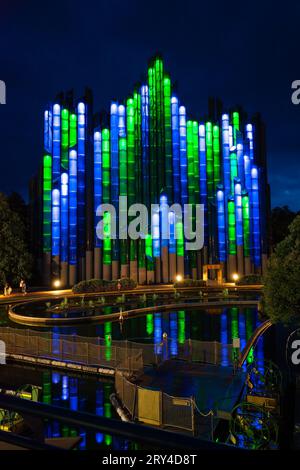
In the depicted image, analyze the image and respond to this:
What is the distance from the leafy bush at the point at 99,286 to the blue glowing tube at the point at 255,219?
26.7 metres

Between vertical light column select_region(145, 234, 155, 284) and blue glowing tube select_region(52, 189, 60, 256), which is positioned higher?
blue glowing tube select_region(52, 189, 60, 256)

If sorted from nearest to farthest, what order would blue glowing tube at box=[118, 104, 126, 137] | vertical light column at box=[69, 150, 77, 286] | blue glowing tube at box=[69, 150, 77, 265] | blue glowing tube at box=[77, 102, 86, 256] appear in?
vertical light column at box=[69, 150, 77, 286] < blue glowing tube at box=[69, 150, 77, 265] < blue glowing tube at box=[77, 102, 86, 256] < blue glowing tube at box=[118, 104, 126, 137]

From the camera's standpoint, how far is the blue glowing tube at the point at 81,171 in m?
67.2

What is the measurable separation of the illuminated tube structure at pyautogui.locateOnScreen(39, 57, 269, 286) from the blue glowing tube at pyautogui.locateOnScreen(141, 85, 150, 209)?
0.60 ft

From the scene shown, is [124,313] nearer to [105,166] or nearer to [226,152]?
[105,166]

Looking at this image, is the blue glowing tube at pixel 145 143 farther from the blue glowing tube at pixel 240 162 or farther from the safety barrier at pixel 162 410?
the safety barrier at pixel 162 410

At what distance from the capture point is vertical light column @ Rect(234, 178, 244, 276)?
72562 millimetres

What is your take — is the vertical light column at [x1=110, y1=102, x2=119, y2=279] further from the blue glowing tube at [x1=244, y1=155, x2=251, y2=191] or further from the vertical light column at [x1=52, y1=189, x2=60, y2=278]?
the blue glowing tube at [x1=244, y1=155, x2=251, y2=191]

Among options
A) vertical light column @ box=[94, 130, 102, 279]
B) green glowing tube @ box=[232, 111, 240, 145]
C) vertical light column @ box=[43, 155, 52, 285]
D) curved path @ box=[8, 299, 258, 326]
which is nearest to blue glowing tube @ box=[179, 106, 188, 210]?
green glowing tube @ box=[232, 111, 240, 145]

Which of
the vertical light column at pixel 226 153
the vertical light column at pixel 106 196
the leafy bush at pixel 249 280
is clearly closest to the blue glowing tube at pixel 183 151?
the vertical light column at pixel 226 153

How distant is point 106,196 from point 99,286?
63.0ft

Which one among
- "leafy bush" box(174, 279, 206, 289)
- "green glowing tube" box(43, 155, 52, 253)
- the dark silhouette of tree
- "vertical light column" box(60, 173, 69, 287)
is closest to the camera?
"leafy bush" box(174, 279, 206, 289)
